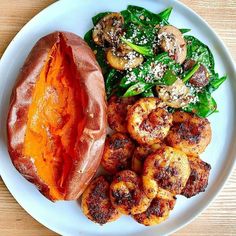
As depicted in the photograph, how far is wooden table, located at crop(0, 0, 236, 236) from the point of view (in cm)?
233

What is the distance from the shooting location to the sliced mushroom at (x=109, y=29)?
2.23 m

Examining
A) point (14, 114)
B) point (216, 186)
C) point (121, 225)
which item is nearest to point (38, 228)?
point (121, 225)

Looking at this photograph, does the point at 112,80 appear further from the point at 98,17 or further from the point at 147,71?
the point at 98,17

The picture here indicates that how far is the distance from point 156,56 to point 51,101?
52 cm

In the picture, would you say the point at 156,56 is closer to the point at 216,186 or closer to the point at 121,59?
the point at 121,59

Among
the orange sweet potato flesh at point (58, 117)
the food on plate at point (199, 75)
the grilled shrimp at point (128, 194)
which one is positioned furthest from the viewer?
the food on plate at point (199, 75)

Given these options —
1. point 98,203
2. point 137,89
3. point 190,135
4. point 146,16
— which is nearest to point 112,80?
point 137,89

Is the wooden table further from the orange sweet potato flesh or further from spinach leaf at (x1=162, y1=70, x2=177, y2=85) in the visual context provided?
spinach leaf at (x1=162, y1=70, x2=177, y2=85)

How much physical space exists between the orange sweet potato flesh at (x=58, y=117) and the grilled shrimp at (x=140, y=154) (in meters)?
0.18

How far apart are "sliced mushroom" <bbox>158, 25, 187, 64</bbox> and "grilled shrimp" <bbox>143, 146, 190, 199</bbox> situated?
1.46ft

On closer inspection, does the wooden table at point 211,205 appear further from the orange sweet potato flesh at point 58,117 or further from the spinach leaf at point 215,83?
the orange sweet potato flesh at point 58,117

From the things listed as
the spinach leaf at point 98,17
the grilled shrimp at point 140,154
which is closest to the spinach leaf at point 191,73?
the grilled shrimp at point 140,154

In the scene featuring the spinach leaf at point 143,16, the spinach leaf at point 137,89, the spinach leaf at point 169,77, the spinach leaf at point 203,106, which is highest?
the spinach leaf at point 143,16

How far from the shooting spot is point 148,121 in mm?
2199
